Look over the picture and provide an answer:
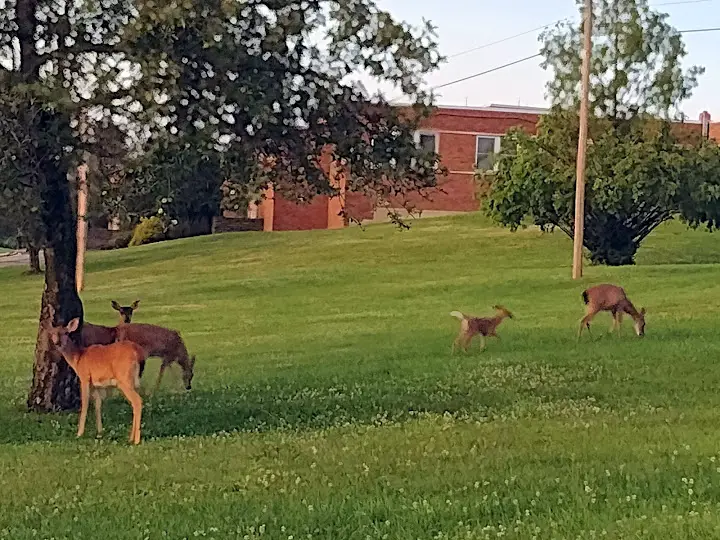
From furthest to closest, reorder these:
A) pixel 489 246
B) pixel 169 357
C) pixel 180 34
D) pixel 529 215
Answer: pixel 489 246 < pixel 529 215 < pixel 169 357 < pixel 180 34

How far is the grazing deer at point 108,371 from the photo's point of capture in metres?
11.8

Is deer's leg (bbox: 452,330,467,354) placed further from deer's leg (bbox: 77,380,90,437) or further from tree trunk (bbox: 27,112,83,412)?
→ deer's leg (bbox: 77,380,90,437)

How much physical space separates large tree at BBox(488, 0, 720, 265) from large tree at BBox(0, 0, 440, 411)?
23286 mm

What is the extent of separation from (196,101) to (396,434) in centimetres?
358

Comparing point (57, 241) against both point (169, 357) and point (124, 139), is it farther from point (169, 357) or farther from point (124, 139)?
point (169, 357)

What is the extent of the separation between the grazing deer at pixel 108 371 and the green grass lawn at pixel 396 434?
1.08ft

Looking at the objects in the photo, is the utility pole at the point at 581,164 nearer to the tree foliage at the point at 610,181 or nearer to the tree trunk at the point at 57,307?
the tree foliage at the point at 610,181

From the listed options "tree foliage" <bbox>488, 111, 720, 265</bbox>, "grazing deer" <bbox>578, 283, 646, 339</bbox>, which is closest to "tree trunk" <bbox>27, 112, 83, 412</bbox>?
"grazing deer" <bbox>578, 283, 646, 339</bbox>

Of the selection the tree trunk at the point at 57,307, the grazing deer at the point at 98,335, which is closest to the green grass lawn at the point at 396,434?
the tree trunk at the point at 57,307

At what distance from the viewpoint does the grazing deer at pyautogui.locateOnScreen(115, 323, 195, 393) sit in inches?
604

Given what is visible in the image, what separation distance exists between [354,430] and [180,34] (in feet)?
13.1

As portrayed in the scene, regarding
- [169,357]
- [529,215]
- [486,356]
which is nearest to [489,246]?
[529,215]

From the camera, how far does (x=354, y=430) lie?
38.2ft

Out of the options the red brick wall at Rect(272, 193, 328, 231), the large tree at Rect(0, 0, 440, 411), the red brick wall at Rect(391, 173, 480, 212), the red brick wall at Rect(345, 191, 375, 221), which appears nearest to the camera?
the large tree at Rect(0, 0, 440, 411)
